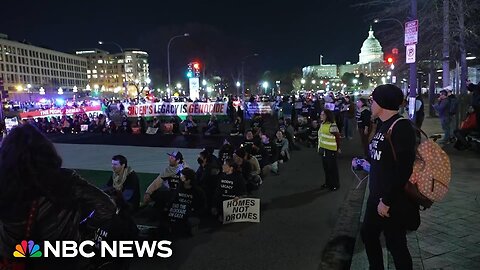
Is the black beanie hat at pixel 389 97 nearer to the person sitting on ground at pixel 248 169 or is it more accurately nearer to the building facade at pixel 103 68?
the person sitting on ground at pixel 248 169

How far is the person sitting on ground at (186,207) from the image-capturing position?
676cm

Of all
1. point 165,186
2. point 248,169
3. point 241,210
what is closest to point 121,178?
point 165,186

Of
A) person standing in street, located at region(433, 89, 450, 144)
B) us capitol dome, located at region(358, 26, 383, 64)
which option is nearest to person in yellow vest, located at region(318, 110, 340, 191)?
person standing in street, located at region(433, 89, 450, 144)

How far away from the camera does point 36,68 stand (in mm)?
145875

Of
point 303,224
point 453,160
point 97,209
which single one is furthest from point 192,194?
point 453,160

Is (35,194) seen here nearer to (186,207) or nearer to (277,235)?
(186,207)

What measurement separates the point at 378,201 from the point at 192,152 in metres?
13.0

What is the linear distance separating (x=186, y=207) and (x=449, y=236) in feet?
13.0

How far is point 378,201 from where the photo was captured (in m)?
3.88

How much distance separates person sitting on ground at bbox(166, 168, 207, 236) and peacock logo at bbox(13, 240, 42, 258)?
4335mm

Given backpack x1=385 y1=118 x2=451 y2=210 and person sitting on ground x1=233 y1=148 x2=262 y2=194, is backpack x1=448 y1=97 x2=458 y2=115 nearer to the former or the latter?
person sitting on ground x1=233 y1=148 x2=262 y2=194

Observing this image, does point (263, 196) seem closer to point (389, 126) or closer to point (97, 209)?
point (389, 126)

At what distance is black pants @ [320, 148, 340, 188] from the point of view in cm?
934

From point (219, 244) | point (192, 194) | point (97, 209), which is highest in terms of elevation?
point (97, 209)
